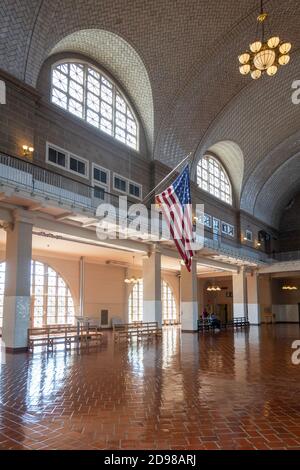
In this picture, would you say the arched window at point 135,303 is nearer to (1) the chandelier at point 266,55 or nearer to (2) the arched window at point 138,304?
(2) the arched window at point 138,304

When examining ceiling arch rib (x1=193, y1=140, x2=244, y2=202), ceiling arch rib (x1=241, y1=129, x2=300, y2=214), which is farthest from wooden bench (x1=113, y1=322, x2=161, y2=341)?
ceiling arch rib (x1=241, y1=129, x2=300, y2=214)

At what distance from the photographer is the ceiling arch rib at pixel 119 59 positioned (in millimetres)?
17395

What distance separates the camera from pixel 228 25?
733 inches

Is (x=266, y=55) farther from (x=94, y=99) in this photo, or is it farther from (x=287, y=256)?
(x=287, y=256)

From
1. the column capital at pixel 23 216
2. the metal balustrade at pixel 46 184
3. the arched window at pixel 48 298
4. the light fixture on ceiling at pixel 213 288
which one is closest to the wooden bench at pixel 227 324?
the light fixture on ceiling at pixel 213 288

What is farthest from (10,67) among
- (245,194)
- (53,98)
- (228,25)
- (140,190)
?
(245,194)

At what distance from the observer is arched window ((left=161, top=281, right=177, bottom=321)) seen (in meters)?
32.0

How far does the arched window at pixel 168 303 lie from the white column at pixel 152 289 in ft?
38.6

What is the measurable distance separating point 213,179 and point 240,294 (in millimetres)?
9398

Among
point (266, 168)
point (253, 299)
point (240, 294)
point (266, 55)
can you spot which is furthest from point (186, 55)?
point (253, 299)

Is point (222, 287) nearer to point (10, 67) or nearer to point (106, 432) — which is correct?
point (10, 67)

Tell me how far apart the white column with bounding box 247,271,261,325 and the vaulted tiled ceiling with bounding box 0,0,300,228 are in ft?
37.4

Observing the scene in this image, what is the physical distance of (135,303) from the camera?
93.1 ft

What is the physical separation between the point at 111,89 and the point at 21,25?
707 cm
